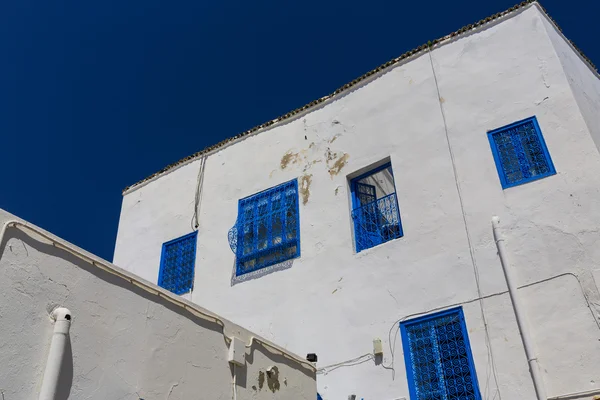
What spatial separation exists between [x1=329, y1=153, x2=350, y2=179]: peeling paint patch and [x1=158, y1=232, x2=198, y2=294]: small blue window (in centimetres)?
305

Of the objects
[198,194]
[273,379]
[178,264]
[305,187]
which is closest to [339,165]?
[305,187]

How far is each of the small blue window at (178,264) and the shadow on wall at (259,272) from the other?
0.98m

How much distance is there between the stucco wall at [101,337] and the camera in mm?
4540

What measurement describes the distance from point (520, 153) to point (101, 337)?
591 centimetres

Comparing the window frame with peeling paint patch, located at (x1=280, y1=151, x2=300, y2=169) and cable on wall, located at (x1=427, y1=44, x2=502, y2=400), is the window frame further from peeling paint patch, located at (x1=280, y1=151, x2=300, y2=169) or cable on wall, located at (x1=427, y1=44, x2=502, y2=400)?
cable on wall, located at (x1=427, y1=44, x2=502, y2=400)

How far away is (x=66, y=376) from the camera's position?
474 centimetres

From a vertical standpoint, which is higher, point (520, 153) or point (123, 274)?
point (520, 153)

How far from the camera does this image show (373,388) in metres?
7.95

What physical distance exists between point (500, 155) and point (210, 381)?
4991 mm

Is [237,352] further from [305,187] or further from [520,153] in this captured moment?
[520,153]

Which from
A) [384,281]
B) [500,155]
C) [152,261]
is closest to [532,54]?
[500,155]

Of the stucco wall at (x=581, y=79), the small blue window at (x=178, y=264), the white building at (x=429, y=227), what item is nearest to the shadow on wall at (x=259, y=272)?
the white building at (x=429, y=227)

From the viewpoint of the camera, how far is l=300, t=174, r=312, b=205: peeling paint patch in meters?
10.1

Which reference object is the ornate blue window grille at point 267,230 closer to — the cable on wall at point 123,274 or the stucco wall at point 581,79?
the cable on wall at point 123,274
